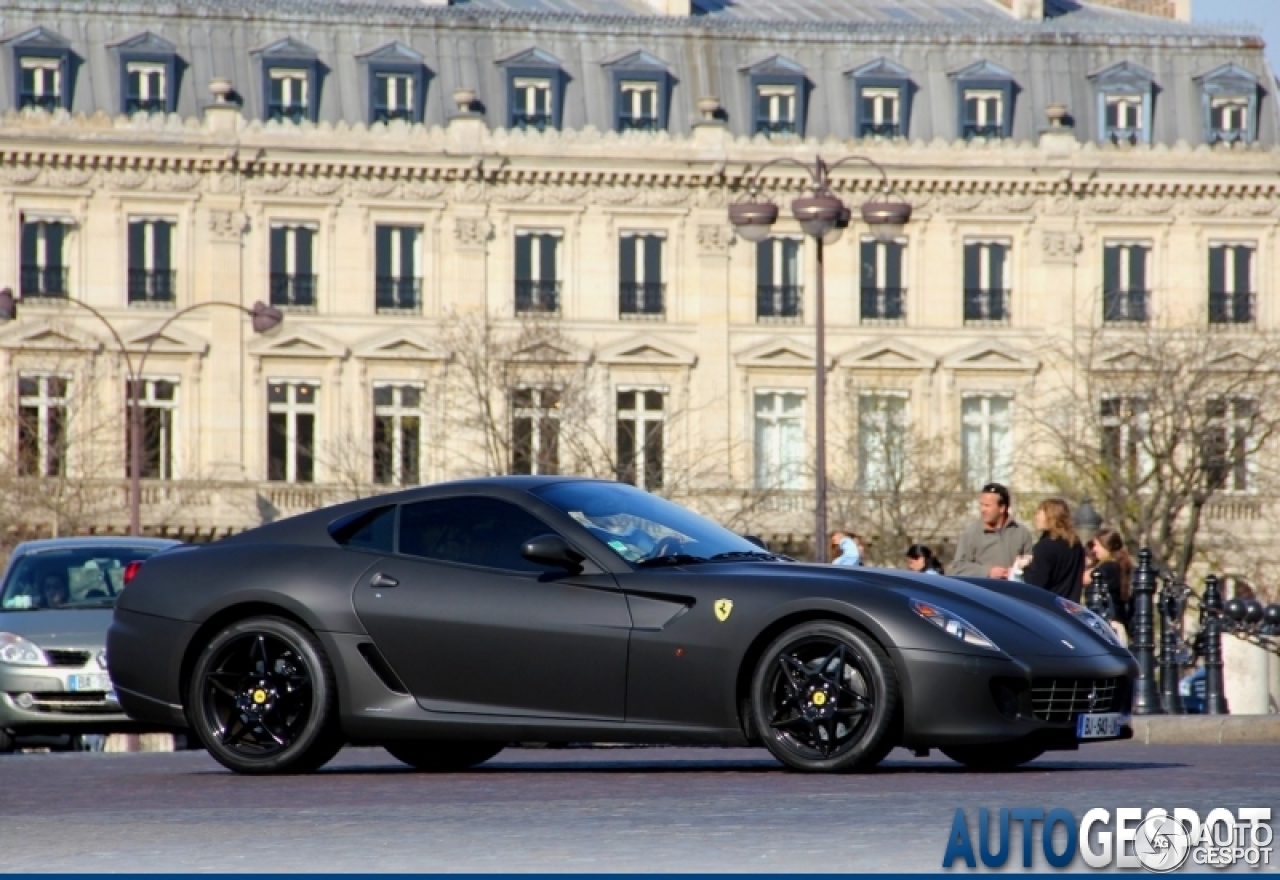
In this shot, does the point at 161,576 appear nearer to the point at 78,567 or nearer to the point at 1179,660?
the point at 78,567

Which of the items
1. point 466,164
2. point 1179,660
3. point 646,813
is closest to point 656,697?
point 646,813

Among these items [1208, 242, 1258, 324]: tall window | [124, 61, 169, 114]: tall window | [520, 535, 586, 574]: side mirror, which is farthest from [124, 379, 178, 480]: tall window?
[520, 535, 586, 574]: side mirror

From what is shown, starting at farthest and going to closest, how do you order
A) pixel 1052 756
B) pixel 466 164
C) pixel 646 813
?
pixel 466 164 < pixel 1052 756 < pixel 646 813

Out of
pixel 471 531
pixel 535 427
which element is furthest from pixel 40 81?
pixel 471 531

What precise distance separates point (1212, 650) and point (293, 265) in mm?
40021

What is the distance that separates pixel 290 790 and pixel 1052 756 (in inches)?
175

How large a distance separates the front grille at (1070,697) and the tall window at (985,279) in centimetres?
4967

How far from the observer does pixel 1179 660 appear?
2167cm

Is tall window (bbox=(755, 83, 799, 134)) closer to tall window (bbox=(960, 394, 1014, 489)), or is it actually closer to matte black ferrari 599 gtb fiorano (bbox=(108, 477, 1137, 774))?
tall window (bbox=(960, 394, 1014, 489))

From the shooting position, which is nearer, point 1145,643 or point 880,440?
point 1145,643

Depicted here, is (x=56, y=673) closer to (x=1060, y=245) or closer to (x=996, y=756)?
(x=996, y=756)

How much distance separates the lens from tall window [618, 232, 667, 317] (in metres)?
60.2

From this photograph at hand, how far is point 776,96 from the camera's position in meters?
61.3

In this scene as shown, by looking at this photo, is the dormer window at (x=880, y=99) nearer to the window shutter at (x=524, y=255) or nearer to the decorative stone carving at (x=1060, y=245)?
the decorative stone carving at (x=1060, y=245)
